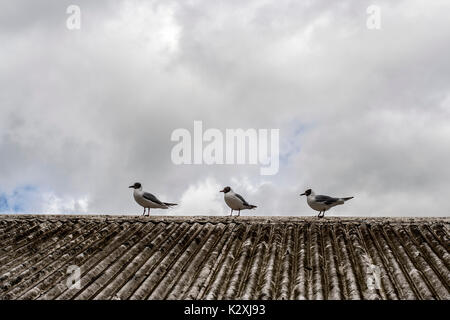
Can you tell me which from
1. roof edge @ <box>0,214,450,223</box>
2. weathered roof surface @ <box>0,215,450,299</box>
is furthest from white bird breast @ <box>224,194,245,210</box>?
weathered roof surface @ <box>0,215,450,299</box>

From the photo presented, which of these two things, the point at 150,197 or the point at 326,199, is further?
the point at 150,197

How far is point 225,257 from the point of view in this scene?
30.6ft

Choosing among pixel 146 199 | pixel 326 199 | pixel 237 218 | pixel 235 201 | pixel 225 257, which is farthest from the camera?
pixel 146 199

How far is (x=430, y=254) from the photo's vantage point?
29.6 ft

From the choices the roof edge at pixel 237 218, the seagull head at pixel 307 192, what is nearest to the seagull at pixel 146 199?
the roof edge at pixel 237 218

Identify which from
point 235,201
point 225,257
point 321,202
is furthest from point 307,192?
point 225,257

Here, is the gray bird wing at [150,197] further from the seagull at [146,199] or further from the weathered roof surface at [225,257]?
the weathered roof surface at [225,257]

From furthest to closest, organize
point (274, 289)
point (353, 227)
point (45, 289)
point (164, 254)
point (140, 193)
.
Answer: point (140, 193), point (353, 227), point (164, 254), point (45, 289), point (274, 289)

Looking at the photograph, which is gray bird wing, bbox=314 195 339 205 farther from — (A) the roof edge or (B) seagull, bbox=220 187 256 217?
(B) seagull, bbox=220 187 256 217

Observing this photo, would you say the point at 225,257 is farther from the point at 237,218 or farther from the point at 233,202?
the point at 233,202

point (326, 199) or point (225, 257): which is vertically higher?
point (326, 199)

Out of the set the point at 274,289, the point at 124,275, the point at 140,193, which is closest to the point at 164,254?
the point at 124,275
